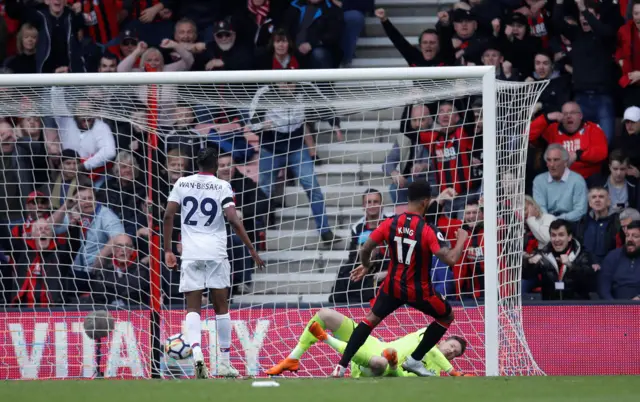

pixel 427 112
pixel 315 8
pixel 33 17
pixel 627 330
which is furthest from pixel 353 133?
pixel 33 17

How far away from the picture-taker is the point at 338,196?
1229cm

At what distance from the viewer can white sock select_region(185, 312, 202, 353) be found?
32.3 ft

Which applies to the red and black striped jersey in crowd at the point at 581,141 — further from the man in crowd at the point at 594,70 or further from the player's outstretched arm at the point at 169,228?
the player's outstretched arm at the point at 169,228

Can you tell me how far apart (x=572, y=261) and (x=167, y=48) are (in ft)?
17.8

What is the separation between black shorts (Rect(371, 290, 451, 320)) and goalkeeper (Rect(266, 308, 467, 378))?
0.51 metres

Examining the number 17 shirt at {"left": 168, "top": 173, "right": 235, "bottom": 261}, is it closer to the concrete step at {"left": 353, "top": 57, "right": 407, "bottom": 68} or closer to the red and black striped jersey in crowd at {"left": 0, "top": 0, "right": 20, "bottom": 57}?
the concrete step at {"left": 353, "top": 57, "right": 407, "bottom": 68}

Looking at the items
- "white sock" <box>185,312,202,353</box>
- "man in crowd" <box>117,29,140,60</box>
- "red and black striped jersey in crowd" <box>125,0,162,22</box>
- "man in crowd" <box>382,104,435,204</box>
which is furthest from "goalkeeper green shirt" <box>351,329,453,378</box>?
"red and black striped jersey in crowd" <box>125,0,162,22</box>

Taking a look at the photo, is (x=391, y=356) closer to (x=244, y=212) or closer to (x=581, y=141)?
(x=244, y=212)

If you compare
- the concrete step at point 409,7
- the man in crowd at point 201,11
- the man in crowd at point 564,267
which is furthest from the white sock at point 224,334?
the concrete step at point 409,7

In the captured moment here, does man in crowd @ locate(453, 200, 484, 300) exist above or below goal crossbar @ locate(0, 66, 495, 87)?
below

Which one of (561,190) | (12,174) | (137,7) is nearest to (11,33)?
(137,7)

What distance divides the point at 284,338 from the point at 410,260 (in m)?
2.52

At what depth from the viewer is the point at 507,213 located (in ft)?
35.6

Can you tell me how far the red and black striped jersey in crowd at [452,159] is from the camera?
11.7m
